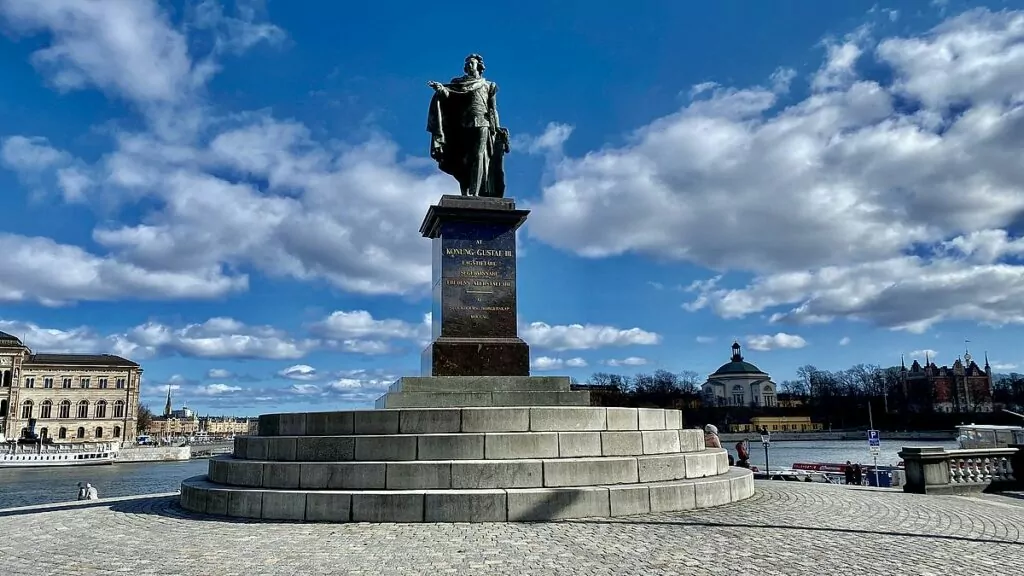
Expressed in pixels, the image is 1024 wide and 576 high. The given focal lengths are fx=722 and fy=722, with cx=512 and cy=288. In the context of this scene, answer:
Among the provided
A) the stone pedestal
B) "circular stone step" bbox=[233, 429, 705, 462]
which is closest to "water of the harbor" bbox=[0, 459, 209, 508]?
the stone pedestal

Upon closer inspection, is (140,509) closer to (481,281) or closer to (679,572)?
(481,281)

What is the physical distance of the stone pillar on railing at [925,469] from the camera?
1418 cm

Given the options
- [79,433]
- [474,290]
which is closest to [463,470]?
[474,290]

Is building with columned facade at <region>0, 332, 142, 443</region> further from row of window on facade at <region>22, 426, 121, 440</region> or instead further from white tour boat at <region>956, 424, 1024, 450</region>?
white tour boat at <region>956, 424, 1024, 450</region>

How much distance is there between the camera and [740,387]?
18238 cm

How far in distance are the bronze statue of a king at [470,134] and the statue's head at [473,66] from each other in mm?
32

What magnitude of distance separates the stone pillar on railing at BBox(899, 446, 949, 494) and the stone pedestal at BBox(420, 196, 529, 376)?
25.6 ft

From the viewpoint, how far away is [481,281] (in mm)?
15148

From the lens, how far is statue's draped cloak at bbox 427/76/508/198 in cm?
1669

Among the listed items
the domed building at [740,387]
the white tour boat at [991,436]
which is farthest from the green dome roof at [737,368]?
the white tour boat at [991,436]

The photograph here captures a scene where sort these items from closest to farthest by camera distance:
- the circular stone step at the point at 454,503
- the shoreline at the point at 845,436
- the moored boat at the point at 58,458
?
the circular stone step at the point at 454,503 → the moored boat at the point at 58,458 → the shoreline at the point at 845,436

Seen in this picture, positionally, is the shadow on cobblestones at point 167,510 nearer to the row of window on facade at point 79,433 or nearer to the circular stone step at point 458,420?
the circular stone step at point 458,420

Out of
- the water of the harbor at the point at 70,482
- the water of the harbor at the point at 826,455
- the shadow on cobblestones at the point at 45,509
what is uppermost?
the shadow on cobblestones at the point at 45,509

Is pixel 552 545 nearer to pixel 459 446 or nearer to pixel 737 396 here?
pixel 459 446
